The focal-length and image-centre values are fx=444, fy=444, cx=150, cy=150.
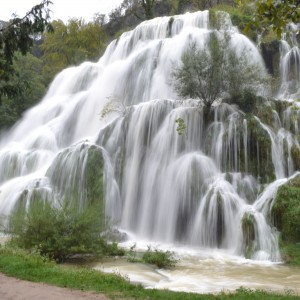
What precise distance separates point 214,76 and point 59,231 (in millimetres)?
11338

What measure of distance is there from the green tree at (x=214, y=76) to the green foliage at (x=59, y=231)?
963 cm

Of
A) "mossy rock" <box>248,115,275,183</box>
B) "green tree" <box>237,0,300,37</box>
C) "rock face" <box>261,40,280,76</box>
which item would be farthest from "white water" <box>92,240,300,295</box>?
"rock face" <box>261,40,280,76</box>

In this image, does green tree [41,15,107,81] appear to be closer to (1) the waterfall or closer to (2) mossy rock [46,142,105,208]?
(1) the waterfall

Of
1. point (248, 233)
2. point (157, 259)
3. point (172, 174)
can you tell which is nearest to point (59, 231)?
point (157, 259)

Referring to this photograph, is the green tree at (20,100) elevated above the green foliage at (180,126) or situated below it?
above

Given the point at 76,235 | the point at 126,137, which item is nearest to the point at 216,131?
the point at 126,137

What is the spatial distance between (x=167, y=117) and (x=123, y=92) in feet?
31.3

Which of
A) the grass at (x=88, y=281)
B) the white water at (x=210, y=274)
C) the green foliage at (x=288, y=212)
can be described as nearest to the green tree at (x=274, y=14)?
the grass at (x=88, y=281)

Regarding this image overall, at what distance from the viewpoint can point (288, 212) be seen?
15.1 m

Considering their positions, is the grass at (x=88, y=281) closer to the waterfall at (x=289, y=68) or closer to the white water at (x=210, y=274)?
the white water at (x=210, y=274)

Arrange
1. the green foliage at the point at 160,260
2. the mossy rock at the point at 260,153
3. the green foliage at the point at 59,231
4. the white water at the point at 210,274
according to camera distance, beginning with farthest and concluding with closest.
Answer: the mossy rock at the point at 260,153, the green foliage at the point at 160,260, the green foliage at the point at 59,231, the white water at the point at 210,274

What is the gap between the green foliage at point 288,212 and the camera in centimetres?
1484

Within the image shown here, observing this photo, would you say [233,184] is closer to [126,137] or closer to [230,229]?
[230,229]

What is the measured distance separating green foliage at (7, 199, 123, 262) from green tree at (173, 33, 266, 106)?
963 cm
